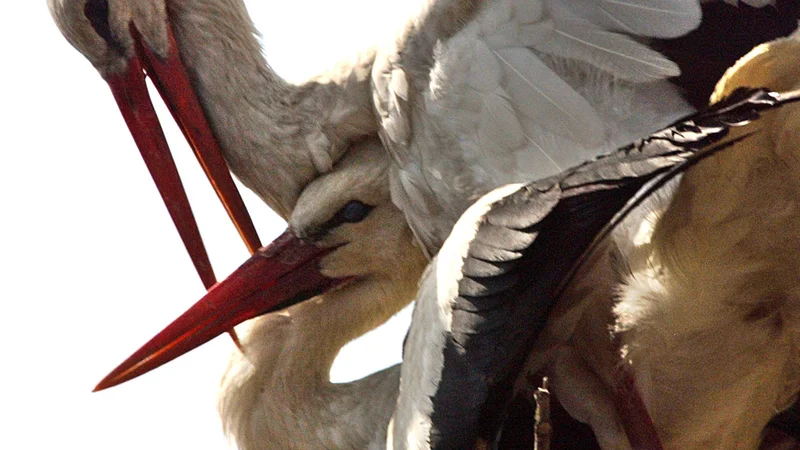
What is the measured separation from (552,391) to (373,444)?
A: 0.48 m

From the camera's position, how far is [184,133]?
298 cm

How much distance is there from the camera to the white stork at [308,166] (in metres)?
2.64

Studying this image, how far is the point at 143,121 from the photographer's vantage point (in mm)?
2990

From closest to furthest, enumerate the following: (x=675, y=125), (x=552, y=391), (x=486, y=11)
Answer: (x=675, y=125), (x=552, y=391), (x=486, y=11)

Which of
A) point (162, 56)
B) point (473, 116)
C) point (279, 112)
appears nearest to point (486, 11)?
point (473, 116)

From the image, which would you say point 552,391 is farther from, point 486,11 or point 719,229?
point 486,11

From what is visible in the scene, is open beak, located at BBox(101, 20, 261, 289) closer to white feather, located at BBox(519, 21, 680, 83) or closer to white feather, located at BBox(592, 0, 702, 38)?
white feather, located at BBox(519, 21, 680, 83)

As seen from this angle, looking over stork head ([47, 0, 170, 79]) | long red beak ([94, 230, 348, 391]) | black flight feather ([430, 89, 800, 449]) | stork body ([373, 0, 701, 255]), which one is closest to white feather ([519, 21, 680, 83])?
stork body ([373, 0, 701, 255])

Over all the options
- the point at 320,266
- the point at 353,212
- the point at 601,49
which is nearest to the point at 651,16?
the point at 601,49

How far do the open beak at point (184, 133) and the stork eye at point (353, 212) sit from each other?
20cm

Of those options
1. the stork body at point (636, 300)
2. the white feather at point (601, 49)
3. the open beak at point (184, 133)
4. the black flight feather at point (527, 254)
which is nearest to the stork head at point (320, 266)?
the open beak at point (184, 133)

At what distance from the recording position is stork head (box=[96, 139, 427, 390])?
2846 millimetres

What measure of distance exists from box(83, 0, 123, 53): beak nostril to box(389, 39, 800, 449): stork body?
2.91ft

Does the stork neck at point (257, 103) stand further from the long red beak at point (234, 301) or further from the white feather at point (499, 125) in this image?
the white feather at point (499, 125)
